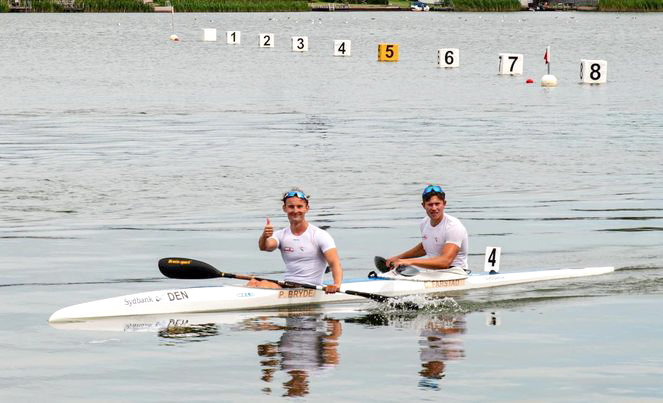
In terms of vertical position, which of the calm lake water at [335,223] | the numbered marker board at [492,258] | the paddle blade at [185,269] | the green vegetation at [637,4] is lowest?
the calm lake water at [335,223]

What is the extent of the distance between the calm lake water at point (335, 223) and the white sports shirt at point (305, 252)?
573 millimetres

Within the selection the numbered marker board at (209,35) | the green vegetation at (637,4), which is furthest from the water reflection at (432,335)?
the green vegetation at (637,4)

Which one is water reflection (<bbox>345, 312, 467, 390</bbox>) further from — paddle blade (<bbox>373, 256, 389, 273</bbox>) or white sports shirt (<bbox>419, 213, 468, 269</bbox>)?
white sports shirt (<bbox>419, 213, 468, 269</bbox>)

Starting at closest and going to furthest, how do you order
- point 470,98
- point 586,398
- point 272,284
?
point 586,398
point 272,284
point 470,98

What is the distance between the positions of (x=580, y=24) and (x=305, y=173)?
465 ft

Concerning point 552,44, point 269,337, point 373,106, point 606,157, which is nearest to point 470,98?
point 373,106

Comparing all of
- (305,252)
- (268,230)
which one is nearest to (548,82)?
(305,252)

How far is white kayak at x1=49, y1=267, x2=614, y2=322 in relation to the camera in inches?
711

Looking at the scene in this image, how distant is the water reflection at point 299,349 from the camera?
1490cm

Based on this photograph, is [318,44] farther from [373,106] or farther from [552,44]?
[373,106]

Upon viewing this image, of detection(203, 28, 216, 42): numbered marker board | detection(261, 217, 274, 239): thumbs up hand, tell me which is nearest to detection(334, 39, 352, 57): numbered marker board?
detection(203, 28, 216, 42): numbered marker board

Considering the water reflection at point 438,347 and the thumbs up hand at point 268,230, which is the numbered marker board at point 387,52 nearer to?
the water reflection at point 438,347

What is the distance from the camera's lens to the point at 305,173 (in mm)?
34562

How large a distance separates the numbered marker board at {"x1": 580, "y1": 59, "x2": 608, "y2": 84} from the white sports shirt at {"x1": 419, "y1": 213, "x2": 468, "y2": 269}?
50.9m
